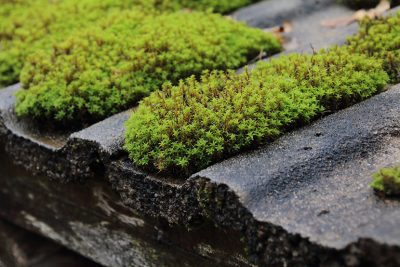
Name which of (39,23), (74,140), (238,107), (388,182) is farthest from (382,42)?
(39,23)

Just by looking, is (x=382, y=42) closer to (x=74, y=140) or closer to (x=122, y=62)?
(x=122, y=62)

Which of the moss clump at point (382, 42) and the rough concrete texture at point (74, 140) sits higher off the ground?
the moss clump at point (382, 42)

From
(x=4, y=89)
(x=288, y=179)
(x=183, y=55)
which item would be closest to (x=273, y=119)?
(x=288, y=179)

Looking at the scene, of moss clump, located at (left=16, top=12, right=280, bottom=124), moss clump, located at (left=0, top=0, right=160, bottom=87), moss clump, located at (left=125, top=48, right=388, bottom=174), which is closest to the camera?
moss clump, located at (left=125, top=48, right=388, bottom=174)

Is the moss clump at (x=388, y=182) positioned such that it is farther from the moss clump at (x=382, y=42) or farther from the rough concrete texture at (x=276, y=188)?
the moss clump at (x=382, y=42)

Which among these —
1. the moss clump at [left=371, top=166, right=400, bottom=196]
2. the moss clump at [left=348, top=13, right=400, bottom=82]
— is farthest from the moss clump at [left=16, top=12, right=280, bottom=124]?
the moss clump at [left=371, top=166, right=400, bottom=196]

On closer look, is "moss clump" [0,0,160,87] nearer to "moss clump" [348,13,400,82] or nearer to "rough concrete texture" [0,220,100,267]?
"rough concrete texture" [0,220,100,267]

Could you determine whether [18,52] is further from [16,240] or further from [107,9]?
[16,240]

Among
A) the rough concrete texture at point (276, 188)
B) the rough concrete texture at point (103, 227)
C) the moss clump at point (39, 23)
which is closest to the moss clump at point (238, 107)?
the rough concrete texture at point (276, 188)
